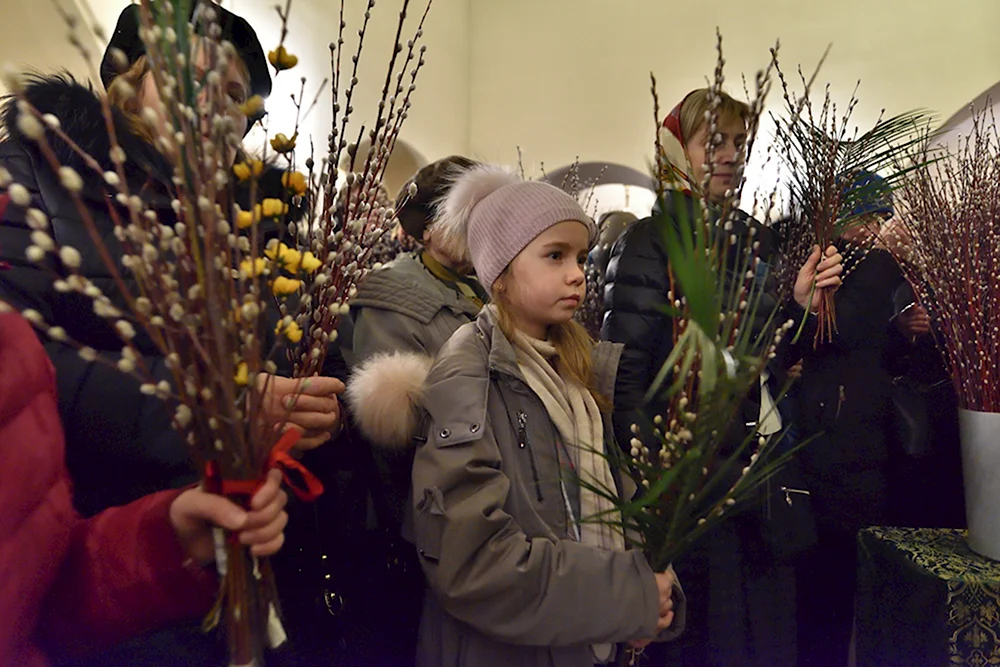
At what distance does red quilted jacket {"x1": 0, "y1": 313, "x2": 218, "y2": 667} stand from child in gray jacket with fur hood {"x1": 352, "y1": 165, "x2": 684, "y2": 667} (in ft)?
1.16

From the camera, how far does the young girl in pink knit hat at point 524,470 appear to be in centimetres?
87

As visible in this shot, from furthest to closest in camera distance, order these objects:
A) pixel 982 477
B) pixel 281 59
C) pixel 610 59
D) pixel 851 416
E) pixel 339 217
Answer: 1. pixel 610 59
2. pixel 851 416
3. pixel 982 477
4. pixel 339 217
5. pixel 281 59

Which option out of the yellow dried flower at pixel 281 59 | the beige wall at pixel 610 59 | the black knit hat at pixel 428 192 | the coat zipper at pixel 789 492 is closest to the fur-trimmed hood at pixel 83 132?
the yellow dried flower at pixel 281 59

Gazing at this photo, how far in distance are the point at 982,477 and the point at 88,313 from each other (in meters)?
1.46

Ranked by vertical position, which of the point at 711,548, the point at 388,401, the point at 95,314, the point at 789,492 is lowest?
the point at 711,548

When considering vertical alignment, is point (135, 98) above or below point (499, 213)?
above

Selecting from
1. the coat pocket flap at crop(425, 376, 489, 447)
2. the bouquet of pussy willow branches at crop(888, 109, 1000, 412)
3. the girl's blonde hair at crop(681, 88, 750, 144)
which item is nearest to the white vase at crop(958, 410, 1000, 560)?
the bouquet of pussy willow branches at crop(888, 109, 1000, 412)

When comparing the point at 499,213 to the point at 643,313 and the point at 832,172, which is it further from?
the point at 832,172

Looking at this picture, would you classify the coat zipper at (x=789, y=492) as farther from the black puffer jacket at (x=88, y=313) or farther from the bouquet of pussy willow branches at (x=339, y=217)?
the black puffer jacket at (x=88, y=313)

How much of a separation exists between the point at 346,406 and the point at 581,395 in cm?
41

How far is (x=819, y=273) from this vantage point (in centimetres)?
135

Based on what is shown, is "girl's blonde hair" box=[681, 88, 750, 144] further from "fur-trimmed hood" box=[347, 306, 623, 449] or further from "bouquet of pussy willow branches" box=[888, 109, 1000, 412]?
"fur-trimmed hood" box=[347, 306, 623, 449]

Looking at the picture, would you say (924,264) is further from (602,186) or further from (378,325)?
(602,186)

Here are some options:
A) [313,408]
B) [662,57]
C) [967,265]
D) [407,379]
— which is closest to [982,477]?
[967,265]
